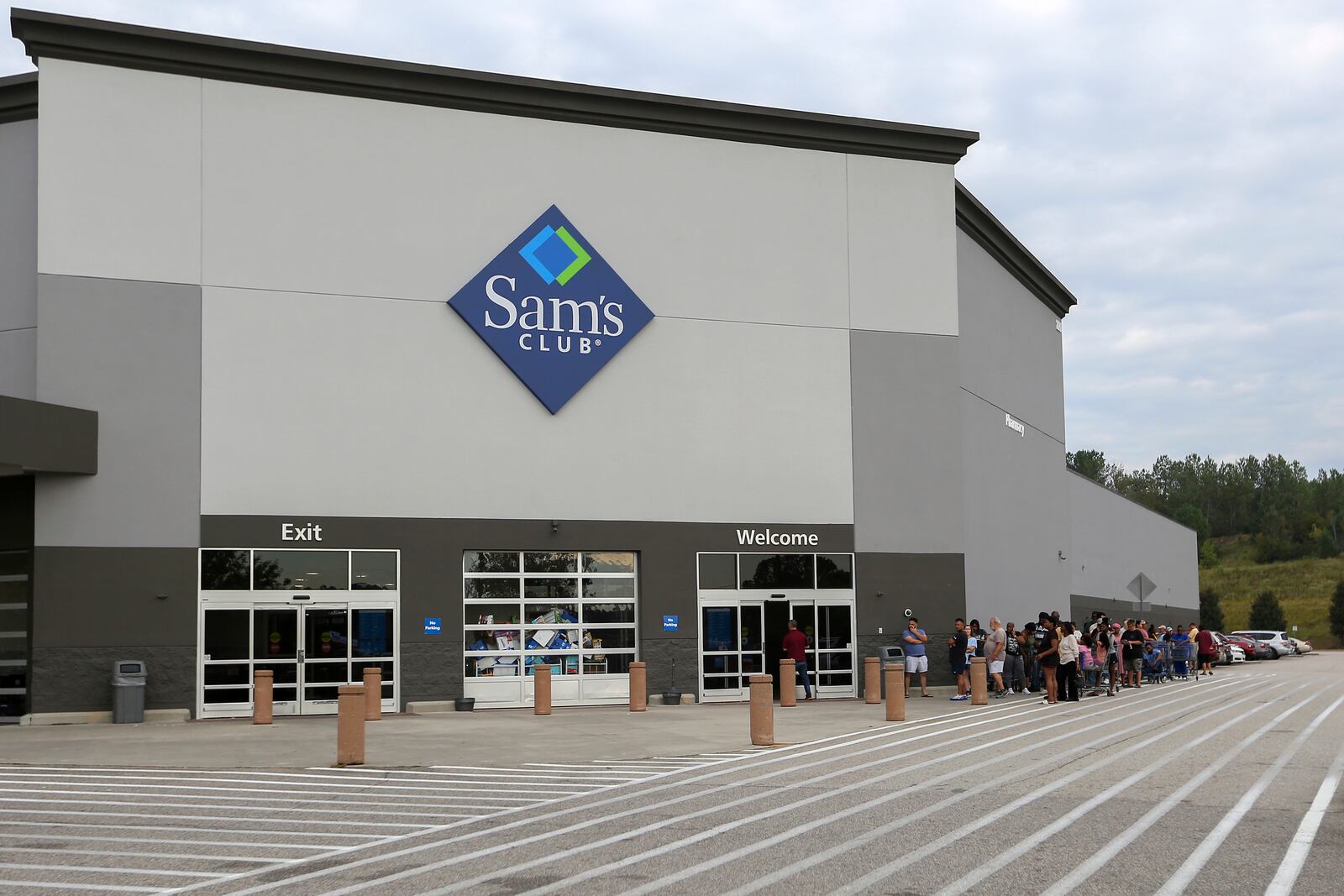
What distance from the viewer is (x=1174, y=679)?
3969 cm

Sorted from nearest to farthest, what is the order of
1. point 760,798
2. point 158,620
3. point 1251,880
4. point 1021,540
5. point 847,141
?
point 1251,880 → point 760,798 → point 158,620 → point 847,141 → point 1021,540

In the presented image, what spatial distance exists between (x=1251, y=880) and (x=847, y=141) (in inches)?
947

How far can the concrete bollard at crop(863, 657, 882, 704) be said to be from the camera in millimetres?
27141

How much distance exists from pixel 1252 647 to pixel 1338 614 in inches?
1240

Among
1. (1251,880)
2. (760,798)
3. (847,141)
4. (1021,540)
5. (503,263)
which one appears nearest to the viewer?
(1251,880)

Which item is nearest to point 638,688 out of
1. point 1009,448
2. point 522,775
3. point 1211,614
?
point 522,775

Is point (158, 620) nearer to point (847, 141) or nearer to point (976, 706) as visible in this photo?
point (976, 706)

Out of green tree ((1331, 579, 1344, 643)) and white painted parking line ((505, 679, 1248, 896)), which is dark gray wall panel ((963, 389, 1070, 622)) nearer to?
white painted parking line ((505, 679, 1248, 896))

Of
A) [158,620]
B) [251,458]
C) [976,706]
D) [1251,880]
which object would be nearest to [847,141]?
[976,706]

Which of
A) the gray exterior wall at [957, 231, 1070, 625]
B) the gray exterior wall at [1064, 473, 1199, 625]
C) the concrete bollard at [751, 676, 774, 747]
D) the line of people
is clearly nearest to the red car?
the gray exterior wall at [1064, 473, 1199, 625]

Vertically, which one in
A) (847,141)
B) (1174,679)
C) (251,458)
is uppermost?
(847,141)

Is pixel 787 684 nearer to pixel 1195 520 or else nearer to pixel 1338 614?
pixel 1338 614

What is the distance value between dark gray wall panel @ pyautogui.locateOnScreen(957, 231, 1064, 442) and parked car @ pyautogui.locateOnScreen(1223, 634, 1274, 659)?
2296cm

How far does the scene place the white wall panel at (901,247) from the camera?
3069 cm
